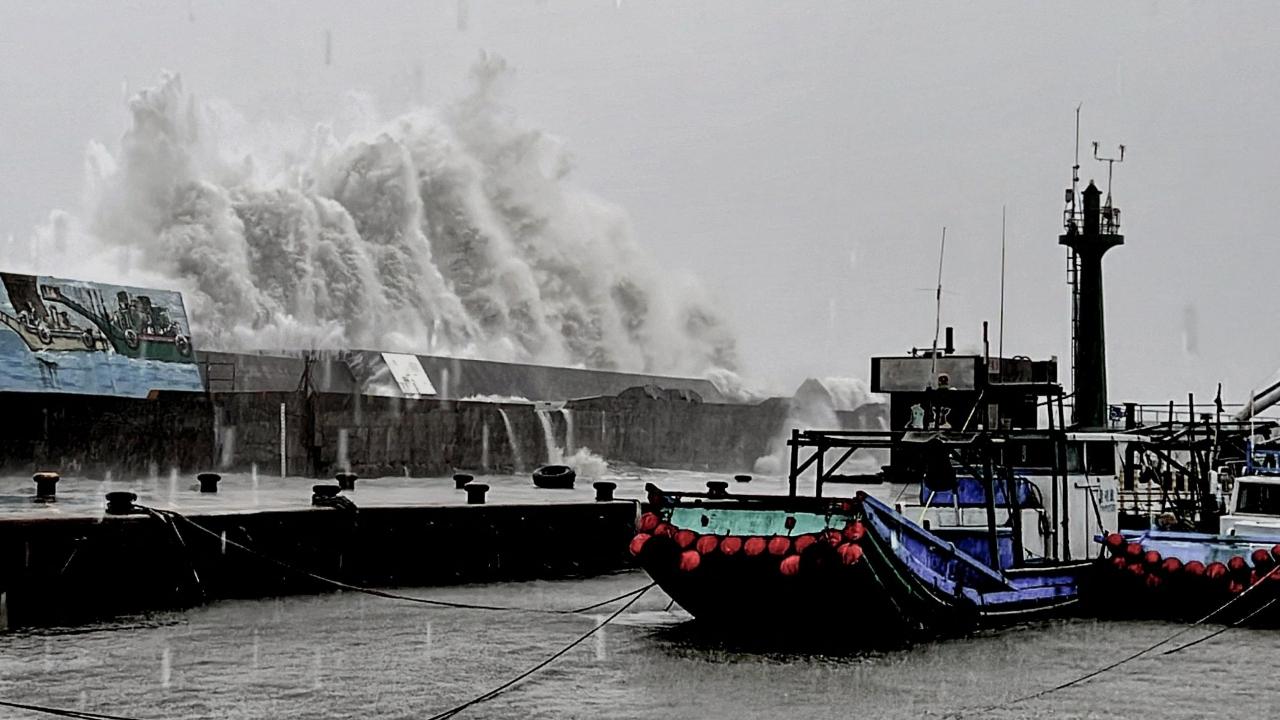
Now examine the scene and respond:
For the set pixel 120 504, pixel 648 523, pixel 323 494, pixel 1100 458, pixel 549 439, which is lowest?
pixel 648 523

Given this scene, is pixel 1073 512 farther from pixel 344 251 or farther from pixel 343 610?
pixel 344 251

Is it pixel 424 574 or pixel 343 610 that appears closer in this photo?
pixel 343 610

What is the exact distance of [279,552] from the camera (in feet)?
78.8

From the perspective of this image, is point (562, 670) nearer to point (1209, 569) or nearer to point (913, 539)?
point (913, 539)

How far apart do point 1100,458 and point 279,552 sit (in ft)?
42.6

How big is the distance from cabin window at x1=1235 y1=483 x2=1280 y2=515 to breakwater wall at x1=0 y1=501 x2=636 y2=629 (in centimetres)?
1111

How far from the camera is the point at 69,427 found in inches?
1686

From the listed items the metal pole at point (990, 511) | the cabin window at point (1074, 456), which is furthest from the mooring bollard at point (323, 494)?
the cabin window at point (1074, 456)

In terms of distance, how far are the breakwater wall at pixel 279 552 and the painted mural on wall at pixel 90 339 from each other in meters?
20.3

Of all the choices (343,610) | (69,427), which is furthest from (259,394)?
(343,610)

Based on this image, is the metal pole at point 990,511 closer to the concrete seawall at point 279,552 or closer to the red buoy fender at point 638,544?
the red buoy fender at point 638,544

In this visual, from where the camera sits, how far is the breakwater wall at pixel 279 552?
2050 cm

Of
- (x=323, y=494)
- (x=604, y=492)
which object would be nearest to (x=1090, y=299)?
(x=604, y=492)

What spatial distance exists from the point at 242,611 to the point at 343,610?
1461 millimetres
